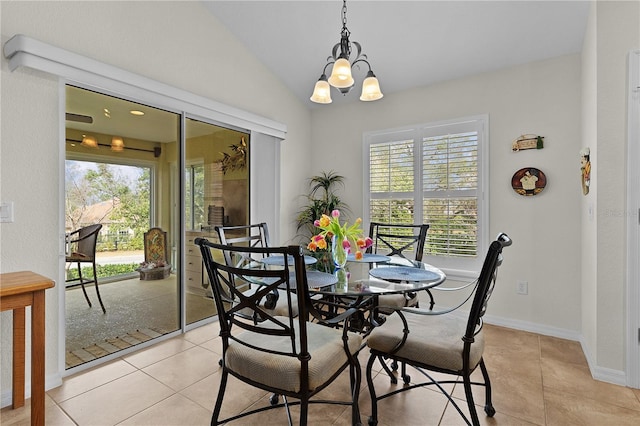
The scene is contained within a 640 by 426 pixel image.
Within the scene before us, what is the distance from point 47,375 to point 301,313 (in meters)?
1.95

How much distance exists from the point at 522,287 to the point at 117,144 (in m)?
3.81

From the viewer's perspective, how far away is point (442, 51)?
3.17 meters

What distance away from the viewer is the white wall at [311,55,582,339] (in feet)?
9.56

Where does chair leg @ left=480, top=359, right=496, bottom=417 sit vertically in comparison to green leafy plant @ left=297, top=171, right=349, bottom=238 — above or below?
below

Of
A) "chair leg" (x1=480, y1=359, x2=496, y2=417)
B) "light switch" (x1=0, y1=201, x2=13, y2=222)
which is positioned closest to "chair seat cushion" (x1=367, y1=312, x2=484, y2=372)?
"chair leg" (x1=480, y1=359, x2=496, y2=417)

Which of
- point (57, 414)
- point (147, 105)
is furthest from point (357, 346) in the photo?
point (147, 105)

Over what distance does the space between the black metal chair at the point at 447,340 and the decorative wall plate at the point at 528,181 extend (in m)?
1.67

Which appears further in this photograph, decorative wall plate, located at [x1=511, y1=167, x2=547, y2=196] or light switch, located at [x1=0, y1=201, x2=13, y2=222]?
decorative wall plate, located at [x1=511, y1=167, x2=547, y2=196]

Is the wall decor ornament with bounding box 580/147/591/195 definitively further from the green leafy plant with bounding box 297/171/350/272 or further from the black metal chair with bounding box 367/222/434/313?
the green leafy plant with bounding box 297/171/350/272

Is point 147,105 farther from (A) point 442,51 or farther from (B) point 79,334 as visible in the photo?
(A) point 442,51

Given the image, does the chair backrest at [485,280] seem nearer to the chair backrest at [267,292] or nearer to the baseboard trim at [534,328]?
the chair backrest at [267,292]

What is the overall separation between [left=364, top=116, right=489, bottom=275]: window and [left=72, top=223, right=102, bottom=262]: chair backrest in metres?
2.82

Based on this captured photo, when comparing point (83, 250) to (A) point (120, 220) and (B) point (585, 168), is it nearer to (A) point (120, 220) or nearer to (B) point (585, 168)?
(A) point (120, 220)

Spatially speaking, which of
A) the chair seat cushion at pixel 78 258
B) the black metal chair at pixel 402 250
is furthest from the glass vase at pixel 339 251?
the chair seat cushion at pixel 78 258
